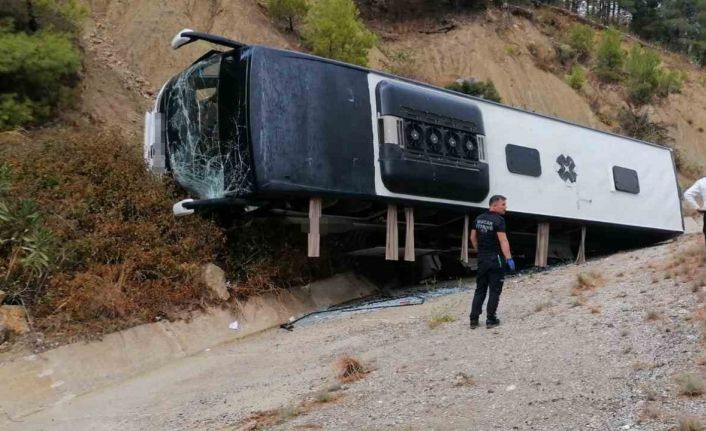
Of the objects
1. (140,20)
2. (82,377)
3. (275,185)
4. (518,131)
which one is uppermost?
(140,20)

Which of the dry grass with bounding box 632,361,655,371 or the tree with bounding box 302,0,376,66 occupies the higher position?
the tree with bounding box 302,0,376,66

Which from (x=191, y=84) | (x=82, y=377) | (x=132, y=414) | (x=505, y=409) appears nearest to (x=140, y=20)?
(x=191, y=84)

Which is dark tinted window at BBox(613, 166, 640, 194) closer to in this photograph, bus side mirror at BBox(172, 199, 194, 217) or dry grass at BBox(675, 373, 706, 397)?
bus side mirror at BBox(172, 199, 194, 217)

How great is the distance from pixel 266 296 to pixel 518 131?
18.4 ft

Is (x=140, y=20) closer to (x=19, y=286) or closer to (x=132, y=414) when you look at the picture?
(x=19, y=286)

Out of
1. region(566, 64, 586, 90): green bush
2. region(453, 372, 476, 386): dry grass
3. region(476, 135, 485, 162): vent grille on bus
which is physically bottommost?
region(453, 372, 476, 386): dry grass

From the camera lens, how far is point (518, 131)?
13.1 m

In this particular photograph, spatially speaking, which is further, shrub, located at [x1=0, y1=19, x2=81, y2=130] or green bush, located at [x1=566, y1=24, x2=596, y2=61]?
green bush, located at [x1=566, y1=24, x2=596, y2=61]

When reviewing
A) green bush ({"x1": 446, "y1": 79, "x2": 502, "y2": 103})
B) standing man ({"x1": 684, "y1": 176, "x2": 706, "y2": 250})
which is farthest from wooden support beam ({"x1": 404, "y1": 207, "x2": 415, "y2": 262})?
green bush ({"x1": 446, "y1": 79, "x2": 502, "y2": 103})

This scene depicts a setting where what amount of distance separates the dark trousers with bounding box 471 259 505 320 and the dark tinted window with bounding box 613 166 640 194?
7.79m

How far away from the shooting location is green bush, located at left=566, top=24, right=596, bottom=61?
36334 millimetres

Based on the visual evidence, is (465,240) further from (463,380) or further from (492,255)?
(463,380)

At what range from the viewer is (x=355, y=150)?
1052 cm

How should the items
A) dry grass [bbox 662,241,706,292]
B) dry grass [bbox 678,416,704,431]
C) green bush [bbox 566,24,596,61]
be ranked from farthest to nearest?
1. green bush [bbox 566,24,596,61]
2. dry grass [bbox 662,241,706,292]
3. dry grass [bbox 678,416,704,431]
